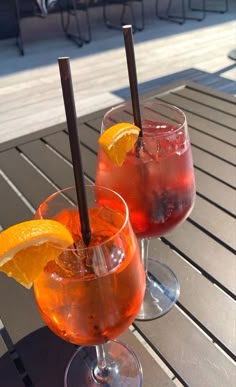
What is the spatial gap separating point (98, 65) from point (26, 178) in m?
2.72

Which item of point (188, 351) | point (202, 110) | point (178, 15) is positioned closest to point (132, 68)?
point (188, 351)

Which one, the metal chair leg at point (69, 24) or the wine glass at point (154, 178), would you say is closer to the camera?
the wine glass at point (154, 178)

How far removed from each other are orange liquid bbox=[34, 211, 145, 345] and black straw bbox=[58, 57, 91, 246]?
0.03 meters

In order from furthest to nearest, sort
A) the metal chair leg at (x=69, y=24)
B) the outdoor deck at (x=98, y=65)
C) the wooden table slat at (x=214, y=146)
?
the metal chair leg at (x=69, y=24), the outdoor deck at (x=98, y=65), the wooden table slat at (x=214, y=146)

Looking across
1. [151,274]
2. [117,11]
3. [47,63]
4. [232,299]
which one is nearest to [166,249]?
[151,274]

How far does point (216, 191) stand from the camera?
894mm

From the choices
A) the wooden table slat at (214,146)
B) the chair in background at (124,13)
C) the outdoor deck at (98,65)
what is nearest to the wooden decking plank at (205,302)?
the wooden table slat at (214,146)

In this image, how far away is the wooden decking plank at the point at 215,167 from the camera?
3.07 ft

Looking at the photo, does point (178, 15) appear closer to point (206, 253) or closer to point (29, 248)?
point (206, 253)

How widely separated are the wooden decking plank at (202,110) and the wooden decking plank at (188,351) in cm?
70

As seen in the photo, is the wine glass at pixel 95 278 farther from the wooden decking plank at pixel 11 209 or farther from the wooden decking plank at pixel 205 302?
the wooden decking plank at pixel 11 209

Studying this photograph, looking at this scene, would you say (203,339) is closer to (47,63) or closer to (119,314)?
(119,314)

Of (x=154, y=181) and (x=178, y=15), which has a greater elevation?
(x=154, y=181)

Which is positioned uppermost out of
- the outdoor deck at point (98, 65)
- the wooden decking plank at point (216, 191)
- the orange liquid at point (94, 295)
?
the orange liquid at point (94, 295)
